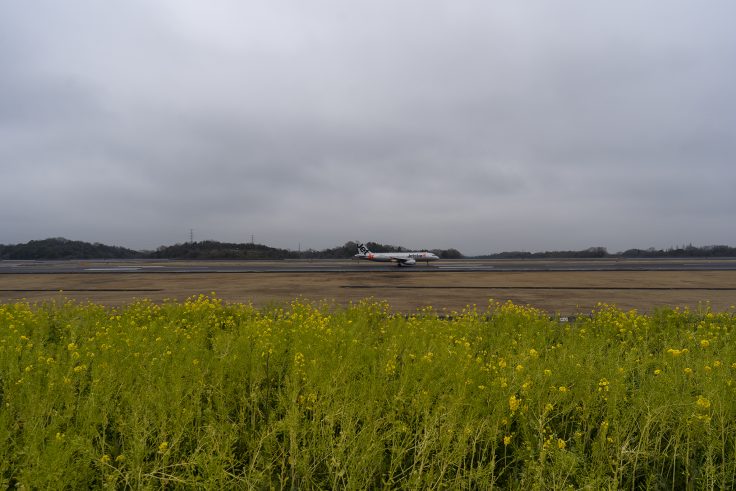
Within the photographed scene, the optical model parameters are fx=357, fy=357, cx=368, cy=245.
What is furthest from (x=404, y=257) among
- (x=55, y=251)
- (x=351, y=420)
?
(x=55, y=251)

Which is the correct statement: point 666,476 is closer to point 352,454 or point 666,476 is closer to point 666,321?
point 352,454

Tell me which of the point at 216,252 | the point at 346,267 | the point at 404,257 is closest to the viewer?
the point at 346,267

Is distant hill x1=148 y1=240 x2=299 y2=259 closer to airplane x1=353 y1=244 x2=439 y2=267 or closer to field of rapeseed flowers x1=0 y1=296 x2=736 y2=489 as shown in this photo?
airplane x1=353 y1=244 x2=439 y2=267

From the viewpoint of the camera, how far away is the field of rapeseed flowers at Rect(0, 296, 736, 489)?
282cm

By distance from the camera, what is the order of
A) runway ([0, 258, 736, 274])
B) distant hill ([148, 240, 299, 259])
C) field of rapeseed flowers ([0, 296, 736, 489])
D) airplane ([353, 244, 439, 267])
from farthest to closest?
distant hill ([148, 240, 299, 259]) → airplane ([353, 244, 439, 267]) → runway ([0, 258, 736, 274]) → field of rapeseed flowers ([0, 296, 736, 489])

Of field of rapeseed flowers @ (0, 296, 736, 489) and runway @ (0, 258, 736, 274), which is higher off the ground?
field of rapeseed flowers @ (0, 296, 736, 489)

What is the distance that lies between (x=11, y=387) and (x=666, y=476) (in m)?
6.66

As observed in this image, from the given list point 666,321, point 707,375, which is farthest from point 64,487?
point 666,321

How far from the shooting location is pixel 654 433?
3455mm

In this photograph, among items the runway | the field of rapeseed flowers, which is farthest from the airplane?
the field of rapeseed flowers

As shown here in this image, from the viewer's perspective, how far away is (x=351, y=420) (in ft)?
10.6

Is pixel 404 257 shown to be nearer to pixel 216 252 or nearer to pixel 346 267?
pixel 346 267

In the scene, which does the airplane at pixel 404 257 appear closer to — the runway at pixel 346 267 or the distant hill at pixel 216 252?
the runway at pixel 346 267

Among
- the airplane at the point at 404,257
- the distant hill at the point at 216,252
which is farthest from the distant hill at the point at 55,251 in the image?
the airplane at the point at 404,257
